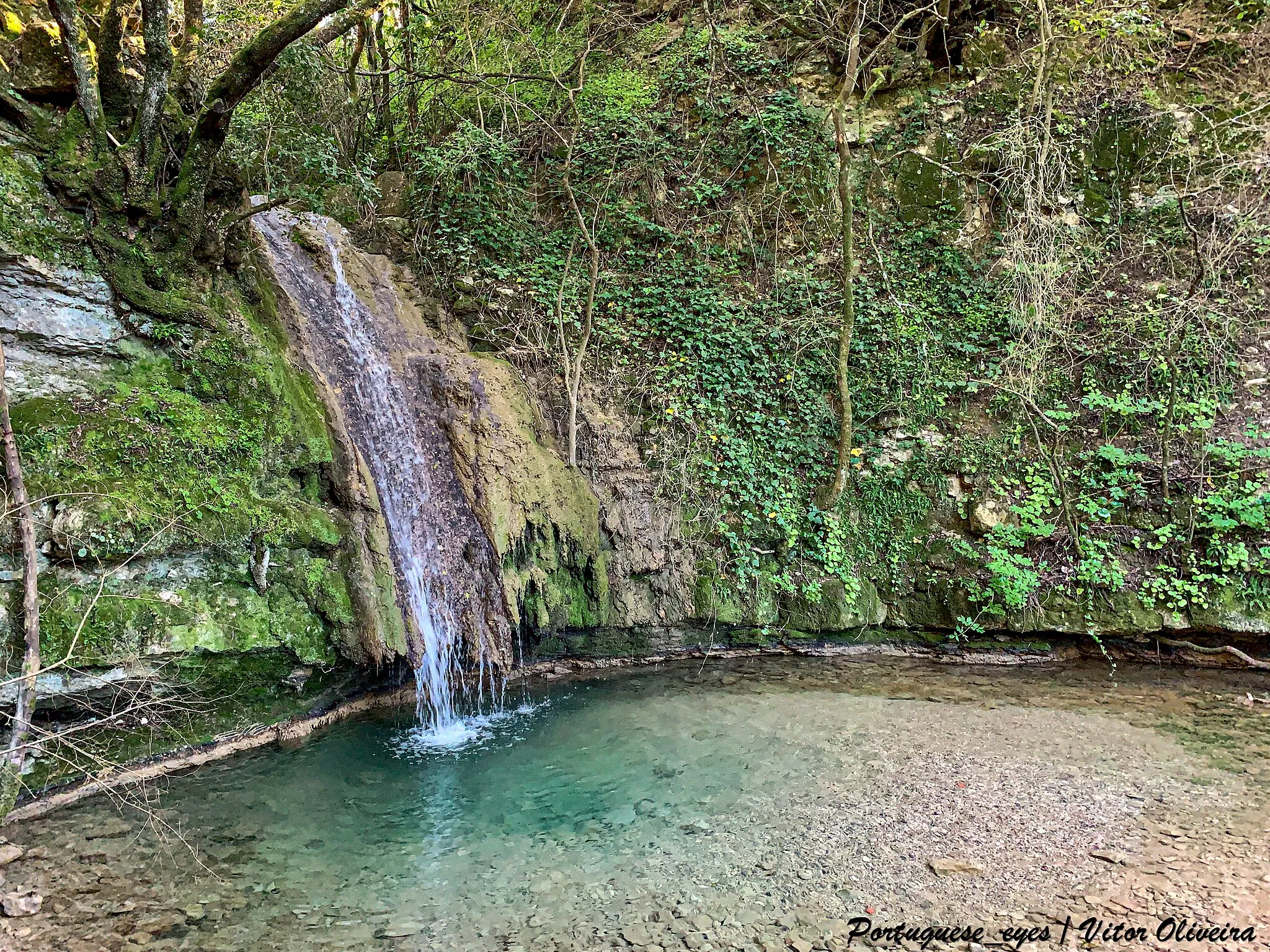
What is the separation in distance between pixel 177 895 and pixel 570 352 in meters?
6.03

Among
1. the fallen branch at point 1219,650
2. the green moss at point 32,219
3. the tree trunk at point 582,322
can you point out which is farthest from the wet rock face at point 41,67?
the fallen branch at point 1219,650

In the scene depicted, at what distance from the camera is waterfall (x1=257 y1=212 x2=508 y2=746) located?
584cm

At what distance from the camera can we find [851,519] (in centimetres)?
755

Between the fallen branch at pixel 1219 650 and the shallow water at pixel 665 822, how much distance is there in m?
0.55

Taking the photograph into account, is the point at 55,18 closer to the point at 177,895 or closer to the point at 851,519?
the point at 177,895

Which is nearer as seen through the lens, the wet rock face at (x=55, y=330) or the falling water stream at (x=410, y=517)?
the wet rock face at (x=55, y=330)

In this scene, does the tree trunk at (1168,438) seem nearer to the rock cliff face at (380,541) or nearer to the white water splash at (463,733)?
the rock cliff face at (380,541)

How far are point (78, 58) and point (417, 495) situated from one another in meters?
4.14

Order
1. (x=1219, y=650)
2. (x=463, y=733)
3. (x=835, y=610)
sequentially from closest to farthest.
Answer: (x=463, y=733) < (x=1219, y=650) < (x=835, y=610)

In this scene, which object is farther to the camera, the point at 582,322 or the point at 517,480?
the point at 582,322

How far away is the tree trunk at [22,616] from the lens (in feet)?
11.8

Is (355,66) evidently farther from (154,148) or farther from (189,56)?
(154,148)

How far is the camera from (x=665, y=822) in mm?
4066

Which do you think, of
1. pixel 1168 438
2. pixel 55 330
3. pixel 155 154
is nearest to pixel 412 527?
pixel 55 330
